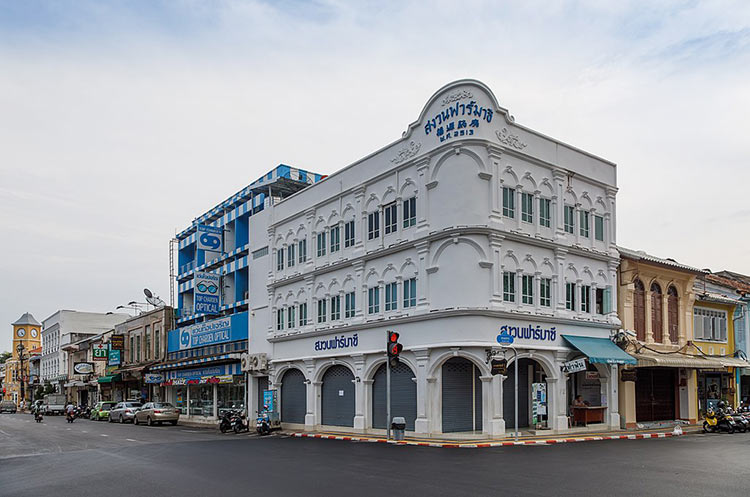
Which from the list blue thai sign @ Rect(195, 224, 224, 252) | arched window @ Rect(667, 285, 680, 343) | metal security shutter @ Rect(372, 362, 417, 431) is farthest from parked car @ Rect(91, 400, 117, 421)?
arched window @ Rect(667, 285, 680, 343)

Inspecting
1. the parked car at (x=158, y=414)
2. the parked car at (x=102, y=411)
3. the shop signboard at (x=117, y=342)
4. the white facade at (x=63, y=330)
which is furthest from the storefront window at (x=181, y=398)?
the white facade at (x=63, y=330)

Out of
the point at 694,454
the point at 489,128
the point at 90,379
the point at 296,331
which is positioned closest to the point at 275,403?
the point at 296,331

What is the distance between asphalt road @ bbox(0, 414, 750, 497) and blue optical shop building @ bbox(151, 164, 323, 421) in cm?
1682

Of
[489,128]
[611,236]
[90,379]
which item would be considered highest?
[489,128]

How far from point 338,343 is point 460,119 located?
11.5 m

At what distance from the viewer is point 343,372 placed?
107 ft

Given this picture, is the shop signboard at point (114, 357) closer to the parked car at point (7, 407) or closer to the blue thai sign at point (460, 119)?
the parked car at point (7, 407)

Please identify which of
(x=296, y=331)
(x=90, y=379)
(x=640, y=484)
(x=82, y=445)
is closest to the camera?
(x=640, y=484)

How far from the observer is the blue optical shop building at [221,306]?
41.1m

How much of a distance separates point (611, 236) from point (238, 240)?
22.7 meters

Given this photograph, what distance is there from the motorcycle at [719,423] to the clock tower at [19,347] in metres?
112

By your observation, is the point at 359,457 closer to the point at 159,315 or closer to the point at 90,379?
the point at 159,315

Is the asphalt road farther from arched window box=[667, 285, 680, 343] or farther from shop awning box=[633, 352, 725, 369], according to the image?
arched window box=[667, 285, 680, 343]

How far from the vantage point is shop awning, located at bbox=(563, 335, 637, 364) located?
92.2ft
